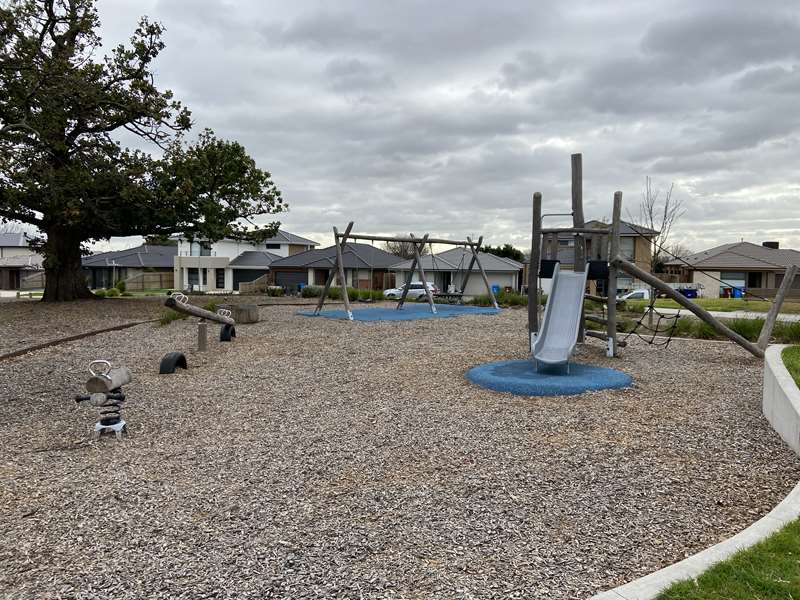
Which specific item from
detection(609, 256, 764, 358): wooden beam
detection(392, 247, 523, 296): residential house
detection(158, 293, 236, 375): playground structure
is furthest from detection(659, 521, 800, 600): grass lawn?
detection(392, 247, 523, 296): residential house

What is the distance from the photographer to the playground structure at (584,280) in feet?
30.0

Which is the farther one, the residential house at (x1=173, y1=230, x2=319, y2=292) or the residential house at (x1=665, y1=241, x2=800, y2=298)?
the residential house at (x1=173, y1=230, x2=319, y2=292)

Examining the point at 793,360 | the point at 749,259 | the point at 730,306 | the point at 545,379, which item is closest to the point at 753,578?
the point at 545,379

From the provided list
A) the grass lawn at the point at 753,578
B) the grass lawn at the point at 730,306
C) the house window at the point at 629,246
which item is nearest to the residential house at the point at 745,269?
the house window at the point at 629,246

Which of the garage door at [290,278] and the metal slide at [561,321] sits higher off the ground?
the garage door at [290,278]

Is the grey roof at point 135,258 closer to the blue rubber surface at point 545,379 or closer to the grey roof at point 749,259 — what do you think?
the grey roof at point 749,259

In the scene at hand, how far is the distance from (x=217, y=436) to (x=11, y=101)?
735 centimetres

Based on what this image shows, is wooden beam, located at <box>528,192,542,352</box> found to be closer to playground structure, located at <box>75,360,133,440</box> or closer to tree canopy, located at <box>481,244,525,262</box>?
playground structure, located at <box>75,360,133,440</box>

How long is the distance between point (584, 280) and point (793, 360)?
3.36m

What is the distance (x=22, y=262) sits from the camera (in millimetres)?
52188

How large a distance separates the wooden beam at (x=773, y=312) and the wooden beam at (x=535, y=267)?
3.85 metres

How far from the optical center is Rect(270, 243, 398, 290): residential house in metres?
41.3

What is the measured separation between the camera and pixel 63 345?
11469 millimetres

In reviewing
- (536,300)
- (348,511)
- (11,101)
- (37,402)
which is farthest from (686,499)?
(11,101)
